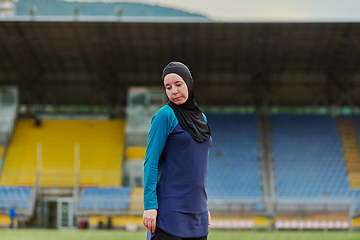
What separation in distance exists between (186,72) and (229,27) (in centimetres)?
2060

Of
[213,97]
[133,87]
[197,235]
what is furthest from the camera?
[213,97]

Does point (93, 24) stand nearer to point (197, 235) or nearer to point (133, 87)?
point (133, 87)

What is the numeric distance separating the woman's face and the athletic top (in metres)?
0.07

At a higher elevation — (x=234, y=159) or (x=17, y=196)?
(x=234, y=159)

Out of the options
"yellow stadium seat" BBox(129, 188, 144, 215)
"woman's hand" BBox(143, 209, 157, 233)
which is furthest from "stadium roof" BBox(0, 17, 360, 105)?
"woman's hand" BBox(143, 209, 157, 233)

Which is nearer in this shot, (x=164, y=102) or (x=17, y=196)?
(x=17, y=196)

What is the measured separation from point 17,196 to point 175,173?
1977 cm

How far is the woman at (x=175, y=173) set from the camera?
2672mm

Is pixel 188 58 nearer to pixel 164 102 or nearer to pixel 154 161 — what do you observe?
pixel 164 102

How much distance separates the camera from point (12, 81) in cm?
2794

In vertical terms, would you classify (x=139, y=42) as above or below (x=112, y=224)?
above

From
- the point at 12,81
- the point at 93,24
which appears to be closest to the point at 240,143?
the point at 93,24

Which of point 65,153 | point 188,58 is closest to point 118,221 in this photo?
point 65,153

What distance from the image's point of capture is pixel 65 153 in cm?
2528
